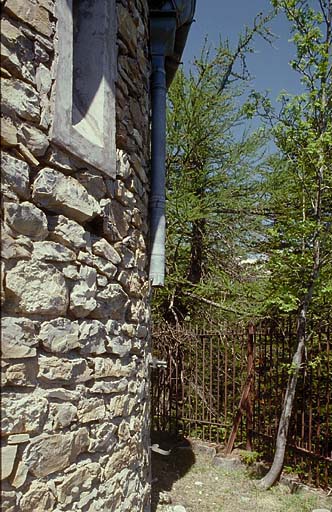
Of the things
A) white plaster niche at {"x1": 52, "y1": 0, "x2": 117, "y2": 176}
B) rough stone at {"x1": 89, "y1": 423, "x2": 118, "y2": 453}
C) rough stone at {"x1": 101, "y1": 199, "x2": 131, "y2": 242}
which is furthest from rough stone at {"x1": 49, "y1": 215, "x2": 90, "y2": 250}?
rough stone at {"x1": 89, "y1": 423, "x2": 118, "y2": 453}

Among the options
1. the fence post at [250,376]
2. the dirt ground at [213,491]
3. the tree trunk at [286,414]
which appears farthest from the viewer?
the fence post at [250,376]

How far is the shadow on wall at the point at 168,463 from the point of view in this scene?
494 cm

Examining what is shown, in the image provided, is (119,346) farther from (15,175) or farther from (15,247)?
(15,175)

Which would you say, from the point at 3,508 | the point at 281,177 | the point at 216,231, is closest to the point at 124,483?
the point at 3,508

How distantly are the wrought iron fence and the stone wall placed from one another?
2.95 meters

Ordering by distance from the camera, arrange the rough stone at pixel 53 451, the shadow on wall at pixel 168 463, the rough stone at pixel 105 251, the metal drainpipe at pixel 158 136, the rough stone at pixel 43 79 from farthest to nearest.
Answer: the shadow on wall at pixel 168 463 < the metal drainpipe at pixel 158 136 < the rough stone at pixel 105 251 < the rough stone at pixel 43 79 < the rough stone at pixel 53 451

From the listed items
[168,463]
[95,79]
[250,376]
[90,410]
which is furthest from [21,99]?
[168,463]

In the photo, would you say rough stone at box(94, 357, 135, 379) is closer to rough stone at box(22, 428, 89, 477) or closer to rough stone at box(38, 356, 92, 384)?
rough stone at box(38, 356, 92, 384)

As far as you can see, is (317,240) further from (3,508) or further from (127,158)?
(3,508)

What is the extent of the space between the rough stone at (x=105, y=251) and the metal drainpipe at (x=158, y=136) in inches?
30.6

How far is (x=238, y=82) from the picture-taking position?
28.3 ft

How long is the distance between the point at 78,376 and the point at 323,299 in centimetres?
379

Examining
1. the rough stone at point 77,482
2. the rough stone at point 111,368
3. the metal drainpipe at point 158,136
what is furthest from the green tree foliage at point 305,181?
the rough stone at point 77,482

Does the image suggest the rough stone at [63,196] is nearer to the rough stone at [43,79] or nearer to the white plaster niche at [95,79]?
the white plaster niche at [95,79]
